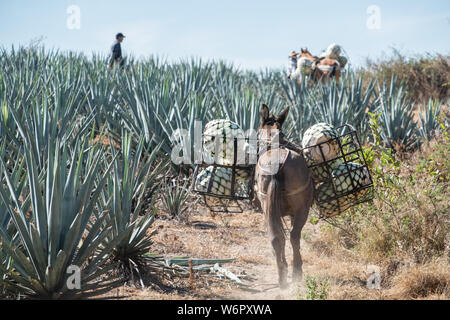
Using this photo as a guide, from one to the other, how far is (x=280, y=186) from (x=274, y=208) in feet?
0.61

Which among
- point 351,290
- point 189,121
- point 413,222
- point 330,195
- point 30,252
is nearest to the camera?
point 30,252

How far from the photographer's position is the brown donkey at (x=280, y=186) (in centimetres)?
374

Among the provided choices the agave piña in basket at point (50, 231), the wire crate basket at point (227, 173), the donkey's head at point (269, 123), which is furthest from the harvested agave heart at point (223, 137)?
the agave piña in basket at point (50, 231)

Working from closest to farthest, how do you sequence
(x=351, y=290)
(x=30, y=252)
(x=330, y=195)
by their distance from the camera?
(x=30, y=252) → (x=351, y=290) → (x=330, y=195)

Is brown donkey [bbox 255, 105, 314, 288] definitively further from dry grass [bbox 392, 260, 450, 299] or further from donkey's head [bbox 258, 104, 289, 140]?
dry grass [bbox 392, 260, 450, 299]

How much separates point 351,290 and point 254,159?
1295 mm

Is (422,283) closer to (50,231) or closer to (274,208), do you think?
(274,208)

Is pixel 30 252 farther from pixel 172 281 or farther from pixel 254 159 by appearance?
pixel 254 159

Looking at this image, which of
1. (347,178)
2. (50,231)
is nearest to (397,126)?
(347,178)

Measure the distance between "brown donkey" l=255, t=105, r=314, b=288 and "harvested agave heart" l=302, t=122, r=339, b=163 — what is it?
151 mm

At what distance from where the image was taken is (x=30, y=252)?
3166 mm

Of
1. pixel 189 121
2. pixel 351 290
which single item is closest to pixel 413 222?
pixel 351 290

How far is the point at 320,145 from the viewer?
402cm

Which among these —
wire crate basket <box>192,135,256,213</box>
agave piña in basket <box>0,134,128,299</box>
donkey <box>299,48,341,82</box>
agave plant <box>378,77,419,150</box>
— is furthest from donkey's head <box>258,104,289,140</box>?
donkey <box>299,48,341,82</box>
